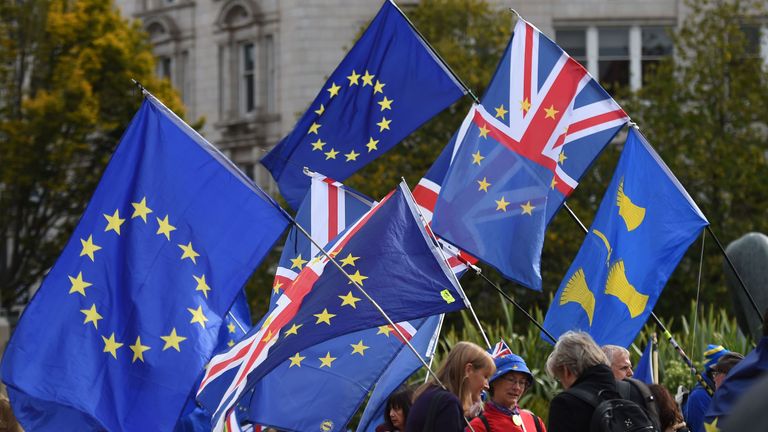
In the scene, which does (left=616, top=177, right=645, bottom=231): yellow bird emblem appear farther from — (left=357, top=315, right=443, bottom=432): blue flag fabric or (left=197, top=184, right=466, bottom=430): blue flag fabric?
(left=197, top=184, right=466, bottom=430): blue flag fabric

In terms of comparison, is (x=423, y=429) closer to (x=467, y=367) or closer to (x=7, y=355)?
(x=467, y=367)

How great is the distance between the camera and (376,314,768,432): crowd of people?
769 centimetres

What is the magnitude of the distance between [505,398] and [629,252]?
3.19 meters

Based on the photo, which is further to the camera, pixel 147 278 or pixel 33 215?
pixel 33 215

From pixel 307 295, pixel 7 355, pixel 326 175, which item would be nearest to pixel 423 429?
pixel 307 295

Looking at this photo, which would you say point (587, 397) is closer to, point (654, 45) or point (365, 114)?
point (365, 114)

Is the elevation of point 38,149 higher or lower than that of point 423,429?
higher

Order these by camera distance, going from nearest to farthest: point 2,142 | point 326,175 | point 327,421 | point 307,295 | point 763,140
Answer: point 307,295, point 327,421, point 326,175, point 763,140, point 2,142

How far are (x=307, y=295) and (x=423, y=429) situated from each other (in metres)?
1.40

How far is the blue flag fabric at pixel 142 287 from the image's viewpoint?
9406mm

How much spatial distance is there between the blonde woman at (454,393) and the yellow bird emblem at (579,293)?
2906mm

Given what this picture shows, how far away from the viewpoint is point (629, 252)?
37.3 feet

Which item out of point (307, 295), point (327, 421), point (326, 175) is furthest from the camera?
point (326, 175)

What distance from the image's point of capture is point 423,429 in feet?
26.5
